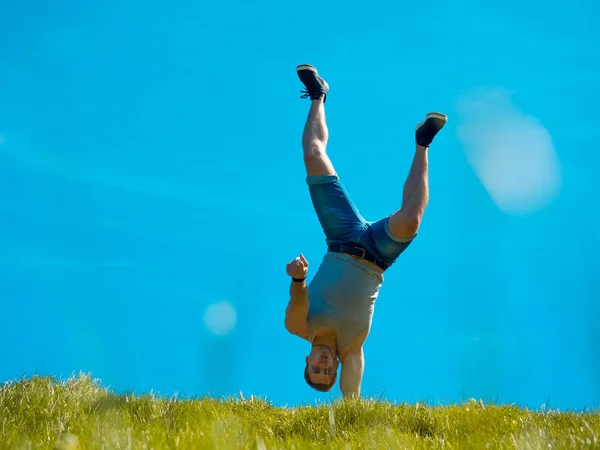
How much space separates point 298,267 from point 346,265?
47.8 inches

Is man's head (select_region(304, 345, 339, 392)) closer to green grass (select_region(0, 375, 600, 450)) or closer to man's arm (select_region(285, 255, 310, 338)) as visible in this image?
man's arm (select_region(285, 255, 310, 338))

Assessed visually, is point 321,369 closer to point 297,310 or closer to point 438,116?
point 297,310

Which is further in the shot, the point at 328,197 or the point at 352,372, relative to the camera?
the point at 328,197

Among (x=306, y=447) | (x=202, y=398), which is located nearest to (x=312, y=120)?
(x=202, y=398)

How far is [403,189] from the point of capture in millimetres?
7234

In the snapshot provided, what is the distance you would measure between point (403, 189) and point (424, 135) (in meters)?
→ 0.72

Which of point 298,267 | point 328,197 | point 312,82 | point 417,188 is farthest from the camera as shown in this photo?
point 312,82

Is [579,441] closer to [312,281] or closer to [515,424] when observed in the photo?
[515,424]

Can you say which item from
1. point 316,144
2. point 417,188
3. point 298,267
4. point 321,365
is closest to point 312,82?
point 316,144

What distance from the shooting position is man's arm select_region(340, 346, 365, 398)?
732cm

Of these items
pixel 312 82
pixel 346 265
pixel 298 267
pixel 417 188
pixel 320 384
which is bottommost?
pixel 320 384

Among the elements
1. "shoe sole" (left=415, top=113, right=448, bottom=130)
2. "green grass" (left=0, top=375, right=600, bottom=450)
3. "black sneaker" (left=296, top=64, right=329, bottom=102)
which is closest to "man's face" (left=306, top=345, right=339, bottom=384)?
"green grass" (left=0, top=375, right=600, bottom=450)

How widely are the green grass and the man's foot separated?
3.19 m

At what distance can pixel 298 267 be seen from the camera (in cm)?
639
